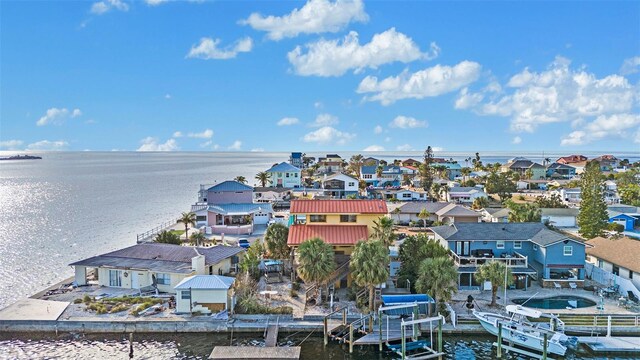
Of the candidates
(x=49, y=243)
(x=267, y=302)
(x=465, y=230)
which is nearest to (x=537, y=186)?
(x=465, y=230)

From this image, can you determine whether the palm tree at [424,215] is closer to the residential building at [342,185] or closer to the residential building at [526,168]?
the residential building at [342,185]

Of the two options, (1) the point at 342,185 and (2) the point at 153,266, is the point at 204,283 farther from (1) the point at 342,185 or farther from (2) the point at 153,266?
(1) the point at 342,185

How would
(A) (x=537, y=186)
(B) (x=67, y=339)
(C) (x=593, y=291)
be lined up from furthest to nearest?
(A) (x=537, y=186)
(C) (x=593, y=291)
(B) (x=67, y=339)

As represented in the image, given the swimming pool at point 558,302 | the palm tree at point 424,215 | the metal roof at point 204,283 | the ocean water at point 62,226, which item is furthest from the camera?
the palm tree at point 424,215

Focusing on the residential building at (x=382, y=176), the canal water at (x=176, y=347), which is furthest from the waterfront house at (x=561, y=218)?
the residential building at (x=382, y=176)

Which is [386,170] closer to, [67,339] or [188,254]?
[188,254]

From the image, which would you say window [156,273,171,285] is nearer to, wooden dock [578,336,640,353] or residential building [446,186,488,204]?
wooden dock [578,336,640,353]
